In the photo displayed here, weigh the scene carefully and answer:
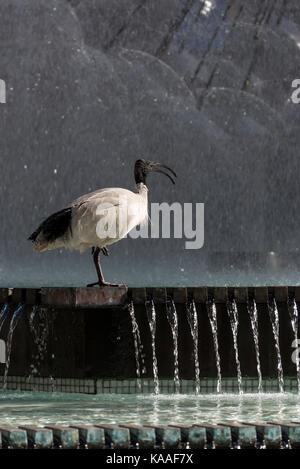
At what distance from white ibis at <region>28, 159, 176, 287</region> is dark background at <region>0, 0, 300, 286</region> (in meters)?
34.0

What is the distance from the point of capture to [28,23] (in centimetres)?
4897

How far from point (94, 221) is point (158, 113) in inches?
1623

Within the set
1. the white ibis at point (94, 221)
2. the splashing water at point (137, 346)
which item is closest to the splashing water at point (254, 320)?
the splashing water at point (137, 346)

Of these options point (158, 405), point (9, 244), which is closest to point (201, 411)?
point (158, 405)

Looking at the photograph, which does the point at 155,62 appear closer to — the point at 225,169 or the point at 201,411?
the point at 225,169

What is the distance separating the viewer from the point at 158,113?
5159 cm

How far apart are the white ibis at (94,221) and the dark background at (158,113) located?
34.0m

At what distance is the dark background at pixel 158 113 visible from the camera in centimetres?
4850

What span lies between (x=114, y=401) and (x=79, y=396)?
0.56 metres

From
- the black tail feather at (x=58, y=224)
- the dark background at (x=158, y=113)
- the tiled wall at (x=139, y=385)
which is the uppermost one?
the dark background at (x=158, y=113)

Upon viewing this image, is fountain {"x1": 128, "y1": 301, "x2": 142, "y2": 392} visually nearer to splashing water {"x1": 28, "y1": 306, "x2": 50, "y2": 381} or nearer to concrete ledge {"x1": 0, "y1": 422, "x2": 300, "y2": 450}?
splashing water {"x1": 28, "y1": 306, "x2": 50, "y2": 381}

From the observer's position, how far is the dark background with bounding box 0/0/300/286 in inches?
1909
